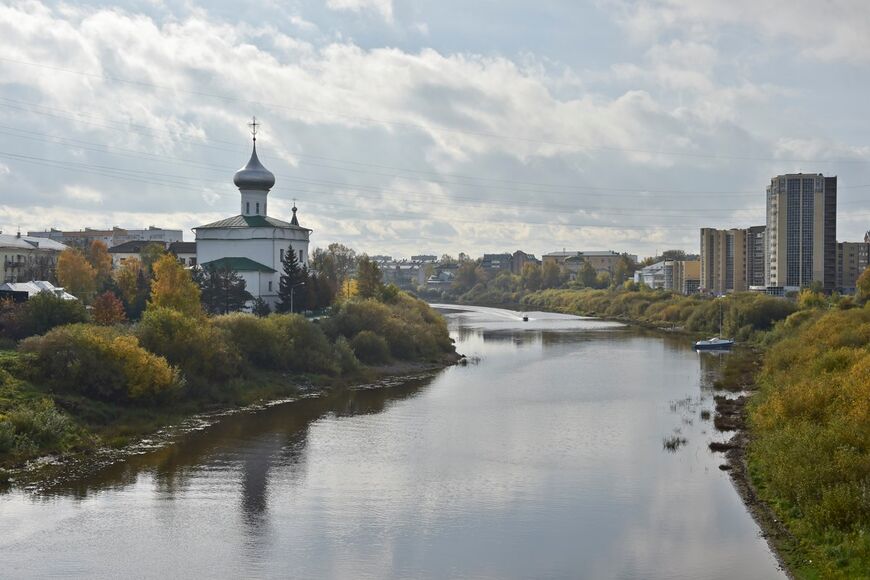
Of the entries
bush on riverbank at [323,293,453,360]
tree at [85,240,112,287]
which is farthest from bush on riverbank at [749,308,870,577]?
tree at [85,240,112,287]

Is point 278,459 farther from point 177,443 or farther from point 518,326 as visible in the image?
point 518,326

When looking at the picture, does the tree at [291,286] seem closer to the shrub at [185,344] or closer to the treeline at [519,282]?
the shrub at [185,344]

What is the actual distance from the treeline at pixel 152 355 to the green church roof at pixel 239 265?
4.19 meters

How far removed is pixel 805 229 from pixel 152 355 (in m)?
59.4

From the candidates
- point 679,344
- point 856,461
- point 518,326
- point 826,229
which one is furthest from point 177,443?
point 826,229

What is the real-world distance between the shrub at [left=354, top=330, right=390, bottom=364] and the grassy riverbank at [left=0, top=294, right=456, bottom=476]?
4 cm

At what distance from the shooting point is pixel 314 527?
54.5 ft

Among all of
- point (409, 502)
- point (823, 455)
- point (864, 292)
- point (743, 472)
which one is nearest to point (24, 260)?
point (409, 502)

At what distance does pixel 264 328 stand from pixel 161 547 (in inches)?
713

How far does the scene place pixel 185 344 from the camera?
1126 inches

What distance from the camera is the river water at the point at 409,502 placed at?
1492 centimetres

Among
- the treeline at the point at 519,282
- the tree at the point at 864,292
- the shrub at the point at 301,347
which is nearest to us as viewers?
the shrub at the point at 301,347

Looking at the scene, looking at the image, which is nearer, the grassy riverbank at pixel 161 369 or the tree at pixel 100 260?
the grassy riverbank at pixel 161 369

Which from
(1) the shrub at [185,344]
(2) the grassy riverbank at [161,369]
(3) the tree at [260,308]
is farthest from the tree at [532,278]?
(1) the shrub at [185,344]
